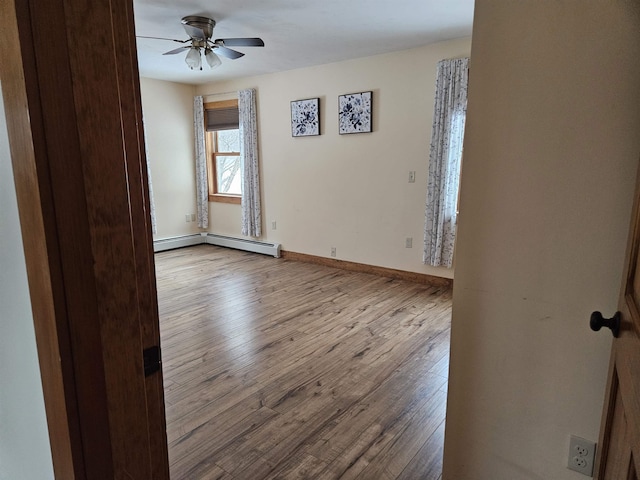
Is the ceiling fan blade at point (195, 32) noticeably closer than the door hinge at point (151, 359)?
No

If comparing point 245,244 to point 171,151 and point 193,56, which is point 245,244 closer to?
point 171,151

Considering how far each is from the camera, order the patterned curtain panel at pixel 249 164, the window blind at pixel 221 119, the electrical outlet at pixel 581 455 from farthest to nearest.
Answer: the window blind at pixel 221 119 < the patterned curtain panel at pixel 249 164 < the electrical outlet at pixel 581 455

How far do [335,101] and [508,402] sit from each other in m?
4.01

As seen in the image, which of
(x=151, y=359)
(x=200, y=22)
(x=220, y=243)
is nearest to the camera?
(x=151, y=359)

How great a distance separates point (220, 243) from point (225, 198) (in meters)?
0.71

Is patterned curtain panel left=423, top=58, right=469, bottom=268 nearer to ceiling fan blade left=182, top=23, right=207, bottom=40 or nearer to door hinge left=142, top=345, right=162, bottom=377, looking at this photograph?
ceiling fan blade left=182, top=23, right=207, bottom=40

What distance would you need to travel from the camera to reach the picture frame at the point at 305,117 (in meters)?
4.81

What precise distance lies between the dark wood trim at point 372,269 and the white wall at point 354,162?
60 millimetres

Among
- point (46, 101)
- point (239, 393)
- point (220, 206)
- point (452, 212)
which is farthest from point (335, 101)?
point (46, 101)

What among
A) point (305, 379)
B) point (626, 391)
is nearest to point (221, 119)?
point (305, 379)

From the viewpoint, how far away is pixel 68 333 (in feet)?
1.94

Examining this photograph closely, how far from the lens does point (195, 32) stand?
320cm

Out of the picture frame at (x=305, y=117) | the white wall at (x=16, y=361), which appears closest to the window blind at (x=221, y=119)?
the picture frame at (x=305, y=117)

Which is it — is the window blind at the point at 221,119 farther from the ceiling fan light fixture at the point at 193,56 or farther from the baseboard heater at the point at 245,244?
the ceiling fan light fixture at the point at 193,56
